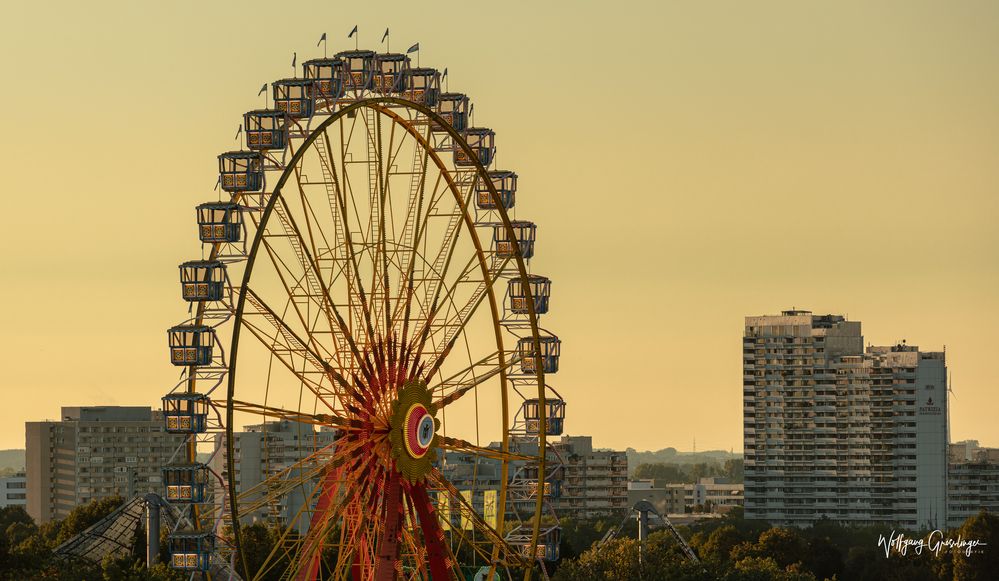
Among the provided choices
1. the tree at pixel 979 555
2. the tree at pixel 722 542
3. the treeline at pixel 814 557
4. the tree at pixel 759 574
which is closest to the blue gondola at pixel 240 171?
the tree at pixel 759 574

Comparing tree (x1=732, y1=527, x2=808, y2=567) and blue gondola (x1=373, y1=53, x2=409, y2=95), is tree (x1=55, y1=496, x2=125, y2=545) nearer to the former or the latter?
tree (x1=732, y1=527, x2=808, y2=567)

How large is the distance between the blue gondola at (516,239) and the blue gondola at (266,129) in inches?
485

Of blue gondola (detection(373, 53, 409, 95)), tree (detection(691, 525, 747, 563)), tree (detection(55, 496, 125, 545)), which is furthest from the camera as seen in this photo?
tree (detection(55, 496, 125, 545))

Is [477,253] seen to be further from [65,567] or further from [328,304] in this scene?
[65,567]

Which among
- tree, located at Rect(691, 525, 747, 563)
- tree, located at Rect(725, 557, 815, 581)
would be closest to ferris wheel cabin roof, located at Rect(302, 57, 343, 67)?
tree, located at Rect(725, 557, 815, 581)

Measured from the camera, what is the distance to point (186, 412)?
73.9m

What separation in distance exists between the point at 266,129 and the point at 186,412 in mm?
10449

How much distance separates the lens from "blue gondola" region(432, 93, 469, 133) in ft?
293

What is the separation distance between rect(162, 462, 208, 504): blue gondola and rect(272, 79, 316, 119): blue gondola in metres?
12.7

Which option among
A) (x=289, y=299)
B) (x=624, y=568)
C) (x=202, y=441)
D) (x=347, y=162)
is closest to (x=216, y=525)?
(x=202, y=441)

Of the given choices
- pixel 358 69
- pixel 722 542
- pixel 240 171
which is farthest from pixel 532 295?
pixel 722 542

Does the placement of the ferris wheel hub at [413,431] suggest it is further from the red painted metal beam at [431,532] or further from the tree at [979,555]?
the tree at [979,555]

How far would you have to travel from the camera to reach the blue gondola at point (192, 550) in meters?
74.6

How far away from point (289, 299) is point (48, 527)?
12673 centimetres
